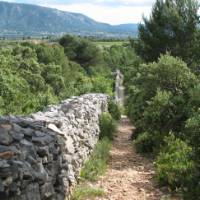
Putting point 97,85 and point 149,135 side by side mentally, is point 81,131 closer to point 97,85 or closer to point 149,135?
point 149,135

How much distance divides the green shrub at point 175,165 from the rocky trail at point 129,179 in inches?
9.7

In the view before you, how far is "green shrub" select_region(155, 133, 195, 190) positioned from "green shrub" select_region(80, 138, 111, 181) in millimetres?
1335

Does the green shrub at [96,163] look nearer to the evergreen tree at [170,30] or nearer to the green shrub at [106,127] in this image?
the green shrub at [106,127]

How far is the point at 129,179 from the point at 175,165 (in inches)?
46.6

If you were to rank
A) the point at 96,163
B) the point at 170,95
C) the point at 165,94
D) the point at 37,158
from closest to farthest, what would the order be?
the point at 37,158, the point at 96,163, the point at 165,94, the point at 170,95

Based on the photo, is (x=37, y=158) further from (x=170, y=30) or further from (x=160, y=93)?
(x=170, y=30)

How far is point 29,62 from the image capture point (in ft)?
150

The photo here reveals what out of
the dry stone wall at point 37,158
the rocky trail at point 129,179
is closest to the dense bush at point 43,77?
the rocky trail at point 129,179

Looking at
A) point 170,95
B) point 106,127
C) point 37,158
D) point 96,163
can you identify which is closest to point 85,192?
point 96,163

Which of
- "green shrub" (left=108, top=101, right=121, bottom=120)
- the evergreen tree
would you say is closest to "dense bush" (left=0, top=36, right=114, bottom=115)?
"green shrub" (left=108, top=101, right=121, bottom=120)

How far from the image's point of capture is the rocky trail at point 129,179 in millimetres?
11005

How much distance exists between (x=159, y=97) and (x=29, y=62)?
30401mm

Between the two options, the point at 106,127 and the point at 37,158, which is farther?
the point at 106,127

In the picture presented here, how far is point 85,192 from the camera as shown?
10328 millimetres
